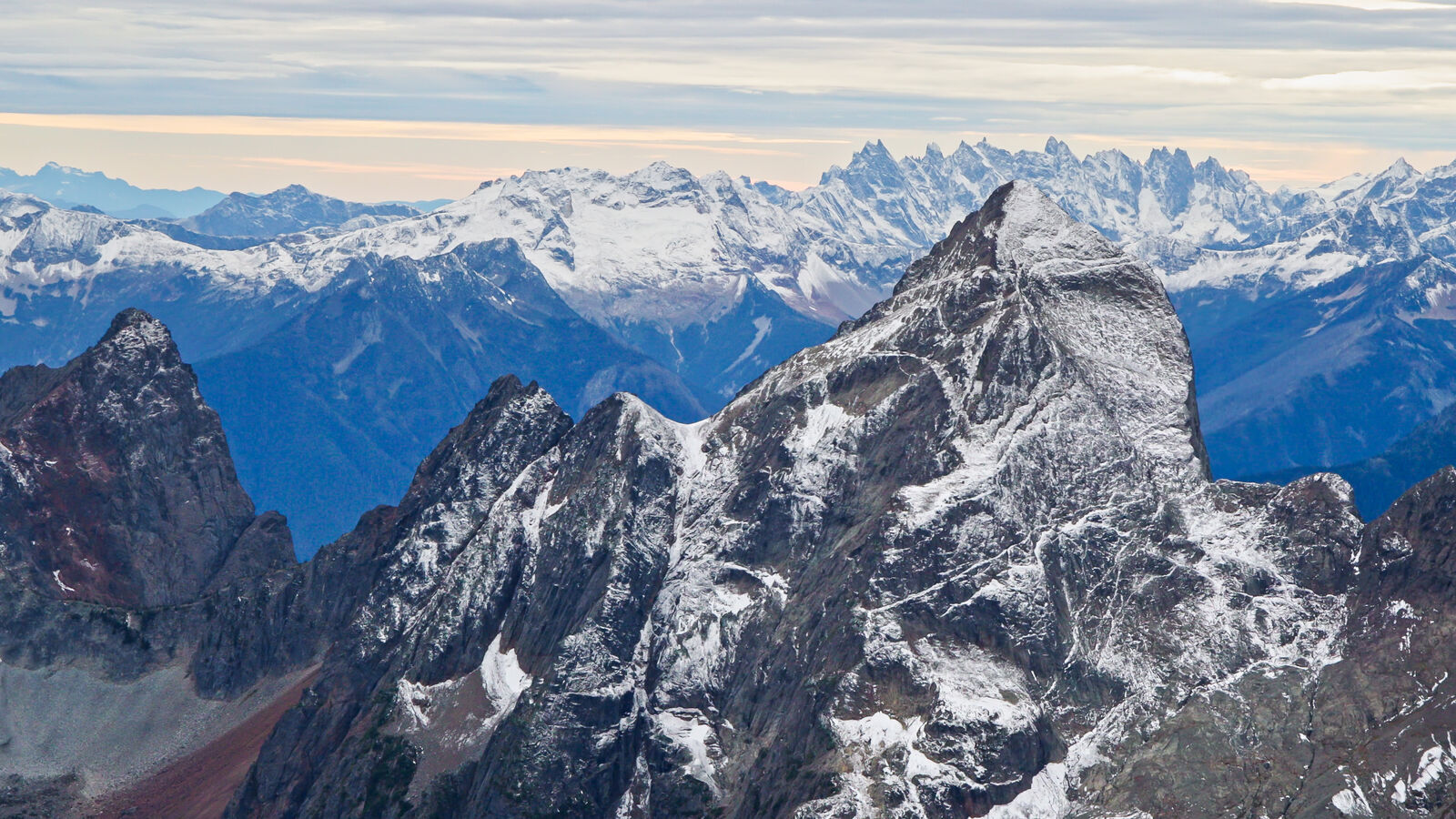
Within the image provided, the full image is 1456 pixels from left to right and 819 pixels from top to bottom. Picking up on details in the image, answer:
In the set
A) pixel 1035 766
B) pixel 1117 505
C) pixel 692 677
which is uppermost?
pixel 1117 505

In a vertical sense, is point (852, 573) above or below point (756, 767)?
above

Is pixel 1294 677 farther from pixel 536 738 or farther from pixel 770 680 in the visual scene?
pixel 536 738

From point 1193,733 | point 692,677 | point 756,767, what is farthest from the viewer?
point 692,677

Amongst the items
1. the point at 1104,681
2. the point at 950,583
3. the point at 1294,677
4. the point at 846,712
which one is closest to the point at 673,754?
the point at 846,712

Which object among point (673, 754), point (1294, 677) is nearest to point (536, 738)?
point (673, 754)

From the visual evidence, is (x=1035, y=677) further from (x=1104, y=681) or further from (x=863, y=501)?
(x=863, y=501)

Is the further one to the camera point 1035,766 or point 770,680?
point 770,680

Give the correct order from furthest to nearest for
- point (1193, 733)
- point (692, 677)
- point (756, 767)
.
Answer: point (692, 677) < point (756, 767) < point (1193, 733)

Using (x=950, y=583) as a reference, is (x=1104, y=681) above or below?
below

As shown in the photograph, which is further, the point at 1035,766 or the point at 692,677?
the point at 692,677
